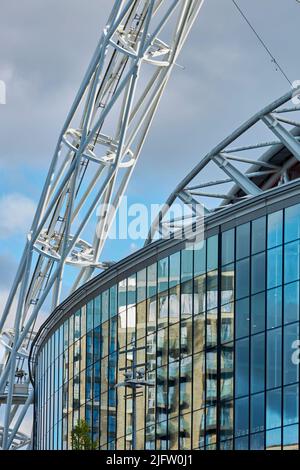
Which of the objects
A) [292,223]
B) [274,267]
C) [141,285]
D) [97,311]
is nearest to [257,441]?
[274,267]

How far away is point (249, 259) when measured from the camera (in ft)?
215

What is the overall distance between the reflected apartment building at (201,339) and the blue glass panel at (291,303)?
5 centimetres

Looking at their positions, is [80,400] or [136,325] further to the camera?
[80,400]

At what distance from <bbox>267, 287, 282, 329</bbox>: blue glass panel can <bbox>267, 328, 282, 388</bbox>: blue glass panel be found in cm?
32

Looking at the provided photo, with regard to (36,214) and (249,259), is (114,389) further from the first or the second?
(36,214)

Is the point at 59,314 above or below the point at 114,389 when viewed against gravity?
above

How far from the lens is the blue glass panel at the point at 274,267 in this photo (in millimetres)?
63406

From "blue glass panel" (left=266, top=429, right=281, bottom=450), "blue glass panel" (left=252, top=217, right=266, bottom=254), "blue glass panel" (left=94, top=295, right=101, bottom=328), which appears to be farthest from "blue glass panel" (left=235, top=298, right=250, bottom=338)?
"blue glass panel" (left=94, top=295, right=101, bottom=328)

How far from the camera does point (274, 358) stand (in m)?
62.8
